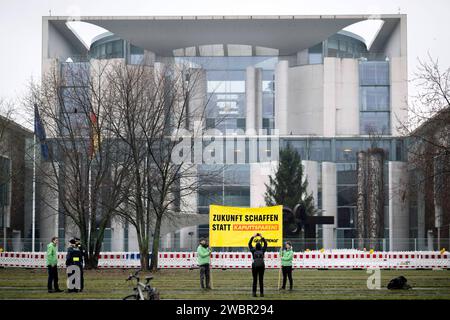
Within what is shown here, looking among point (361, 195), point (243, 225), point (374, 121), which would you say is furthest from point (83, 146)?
point (374, 121)

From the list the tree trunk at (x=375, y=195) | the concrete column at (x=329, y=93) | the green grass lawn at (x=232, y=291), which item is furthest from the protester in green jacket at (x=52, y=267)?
the concrete column at (x=329, y=93)

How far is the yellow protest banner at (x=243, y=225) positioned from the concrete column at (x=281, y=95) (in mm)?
48562

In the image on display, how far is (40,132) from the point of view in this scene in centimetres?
4981

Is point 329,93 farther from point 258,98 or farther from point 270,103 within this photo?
point 258,98

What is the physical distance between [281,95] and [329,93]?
16.6 ft

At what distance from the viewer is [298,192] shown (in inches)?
2884

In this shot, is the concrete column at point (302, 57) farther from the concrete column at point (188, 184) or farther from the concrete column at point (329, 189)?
the concrete column at point (188, 184)

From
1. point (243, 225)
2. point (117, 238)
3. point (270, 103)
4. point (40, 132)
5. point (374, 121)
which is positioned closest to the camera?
point (243, 225)

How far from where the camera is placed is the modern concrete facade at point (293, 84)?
7975 centimetres

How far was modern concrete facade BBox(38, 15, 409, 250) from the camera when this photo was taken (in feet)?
262

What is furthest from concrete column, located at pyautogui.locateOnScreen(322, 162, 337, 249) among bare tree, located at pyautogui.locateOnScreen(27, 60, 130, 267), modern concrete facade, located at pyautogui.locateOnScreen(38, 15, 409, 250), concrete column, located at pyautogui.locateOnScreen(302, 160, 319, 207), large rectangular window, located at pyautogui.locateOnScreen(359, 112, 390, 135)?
bare tree, located at pyautogui.locateOnScreen(27, 60, 130, 267)

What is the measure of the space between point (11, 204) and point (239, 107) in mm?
26896

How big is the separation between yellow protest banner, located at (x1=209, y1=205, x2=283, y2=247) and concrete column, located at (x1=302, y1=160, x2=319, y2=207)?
42436 millimetres

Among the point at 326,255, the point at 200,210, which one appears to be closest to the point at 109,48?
the point at 200,210
